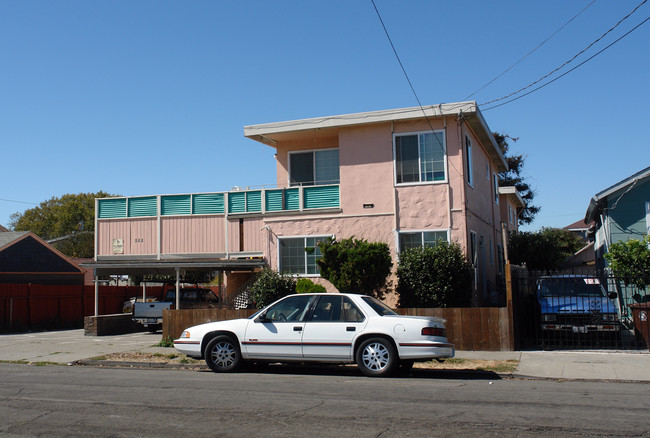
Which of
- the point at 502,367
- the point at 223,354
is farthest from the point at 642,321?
the point at 223,354

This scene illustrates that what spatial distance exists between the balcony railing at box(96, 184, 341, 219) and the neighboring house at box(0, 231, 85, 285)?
37.4ft

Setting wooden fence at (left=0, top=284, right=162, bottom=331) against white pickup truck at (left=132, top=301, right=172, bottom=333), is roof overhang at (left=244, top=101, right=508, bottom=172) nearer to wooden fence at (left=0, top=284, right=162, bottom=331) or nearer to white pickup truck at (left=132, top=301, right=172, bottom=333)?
white pickup truck at (left=132, top=301, right=172, bottom=333)

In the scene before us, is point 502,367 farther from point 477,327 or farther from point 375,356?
point 375,356

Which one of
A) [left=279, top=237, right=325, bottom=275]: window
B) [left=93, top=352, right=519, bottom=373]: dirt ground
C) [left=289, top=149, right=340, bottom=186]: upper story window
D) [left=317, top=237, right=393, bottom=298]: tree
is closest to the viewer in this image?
[left=93, top=352, right=519, bottom=373]: dirt ground

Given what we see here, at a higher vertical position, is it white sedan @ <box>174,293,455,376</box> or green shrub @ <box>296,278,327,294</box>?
green shrub @ <box>296,278,327,294</box>

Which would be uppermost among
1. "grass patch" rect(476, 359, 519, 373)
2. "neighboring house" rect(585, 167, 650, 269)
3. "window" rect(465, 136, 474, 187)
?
"window" rect(465, 136, 474, 187)

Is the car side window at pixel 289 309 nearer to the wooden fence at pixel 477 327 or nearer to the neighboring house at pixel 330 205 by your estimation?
the wooden fence at pixel 477 327

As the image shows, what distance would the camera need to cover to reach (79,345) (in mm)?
17438

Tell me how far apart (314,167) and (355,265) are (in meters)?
5.71

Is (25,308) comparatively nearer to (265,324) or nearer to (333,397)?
(265,324)

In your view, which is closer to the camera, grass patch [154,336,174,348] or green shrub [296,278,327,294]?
grass patch [154,336,174,348]

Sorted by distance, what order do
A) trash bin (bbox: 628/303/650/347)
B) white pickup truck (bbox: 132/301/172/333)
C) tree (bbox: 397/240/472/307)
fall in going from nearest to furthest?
trash bin (bbox: 628/303/650/347)
tree (bbox: 397/240/472/307)
white pickup truck (bbox: 132/301/172/333)

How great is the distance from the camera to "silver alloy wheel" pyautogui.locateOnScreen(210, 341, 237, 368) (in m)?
Result: 11.4

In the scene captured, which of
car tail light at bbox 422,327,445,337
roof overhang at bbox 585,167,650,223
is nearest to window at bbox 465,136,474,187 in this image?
roof overhang at bbox 585,167,650,223
